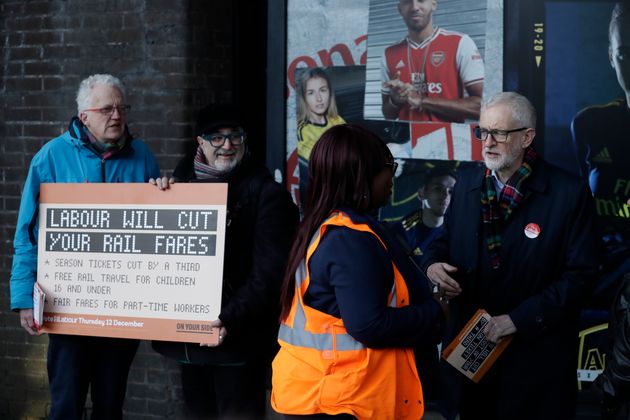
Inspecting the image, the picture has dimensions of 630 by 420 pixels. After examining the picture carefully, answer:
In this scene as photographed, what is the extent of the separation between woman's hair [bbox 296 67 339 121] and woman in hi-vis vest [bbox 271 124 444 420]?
7.90ft

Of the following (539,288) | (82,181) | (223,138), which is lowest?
(539,288)

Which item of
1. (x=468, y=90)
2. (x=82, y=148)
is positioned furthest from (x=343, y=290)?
(x=468, y=90)

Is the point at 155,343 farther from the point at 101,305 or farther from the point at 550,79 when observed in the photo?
the point at 550,79

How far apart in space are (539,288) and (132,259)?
1.83 meters

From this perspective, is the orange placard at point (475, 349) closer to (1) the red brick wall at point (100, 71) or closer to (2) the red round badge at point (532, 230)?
(2) the red round badge at point (532, 230)

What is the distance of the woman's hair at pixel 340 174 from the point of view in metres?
3.42

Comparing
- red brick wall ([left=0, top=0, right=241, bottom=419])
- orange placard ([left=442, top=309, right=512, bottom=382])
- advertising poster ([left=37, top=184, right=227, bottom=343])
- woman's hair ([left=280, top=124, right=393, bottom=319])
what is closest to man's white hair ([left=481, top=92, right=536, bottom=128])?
orange placard ([left=442, top=309, right=512, bottom=382])

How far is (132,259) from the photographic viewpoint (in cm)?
463

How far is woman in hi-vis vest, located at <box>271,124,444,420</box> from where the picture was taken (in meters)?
3.32

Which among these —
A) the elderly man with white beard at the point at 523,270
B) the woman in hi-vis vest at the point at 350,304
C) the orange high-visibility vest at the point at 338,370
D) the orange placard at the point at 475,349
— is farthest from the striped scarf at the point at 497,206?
the orange high-visibility vest at the point at 338,370

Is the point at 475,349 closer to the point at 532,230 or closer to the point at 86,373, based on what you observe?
the point at 532,230

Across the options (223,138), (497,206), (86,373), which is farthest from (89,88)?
(497,206)

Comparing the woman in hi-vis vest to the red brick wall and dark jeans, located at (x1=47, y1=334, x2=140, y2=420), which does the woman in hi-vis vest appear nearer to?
dark jeans, located at (x1=47, y1=334, x2=140, y2=420)

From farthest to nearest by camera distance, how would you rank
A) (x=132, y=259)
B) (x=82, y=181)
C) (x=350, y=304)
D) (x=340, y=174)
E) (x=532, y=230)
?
1. (x=82, y=181)
2. (x=132, y=259)
3. (x=532, y=230)
4. (x=340, y=174)
5. (x=350, y=304)
